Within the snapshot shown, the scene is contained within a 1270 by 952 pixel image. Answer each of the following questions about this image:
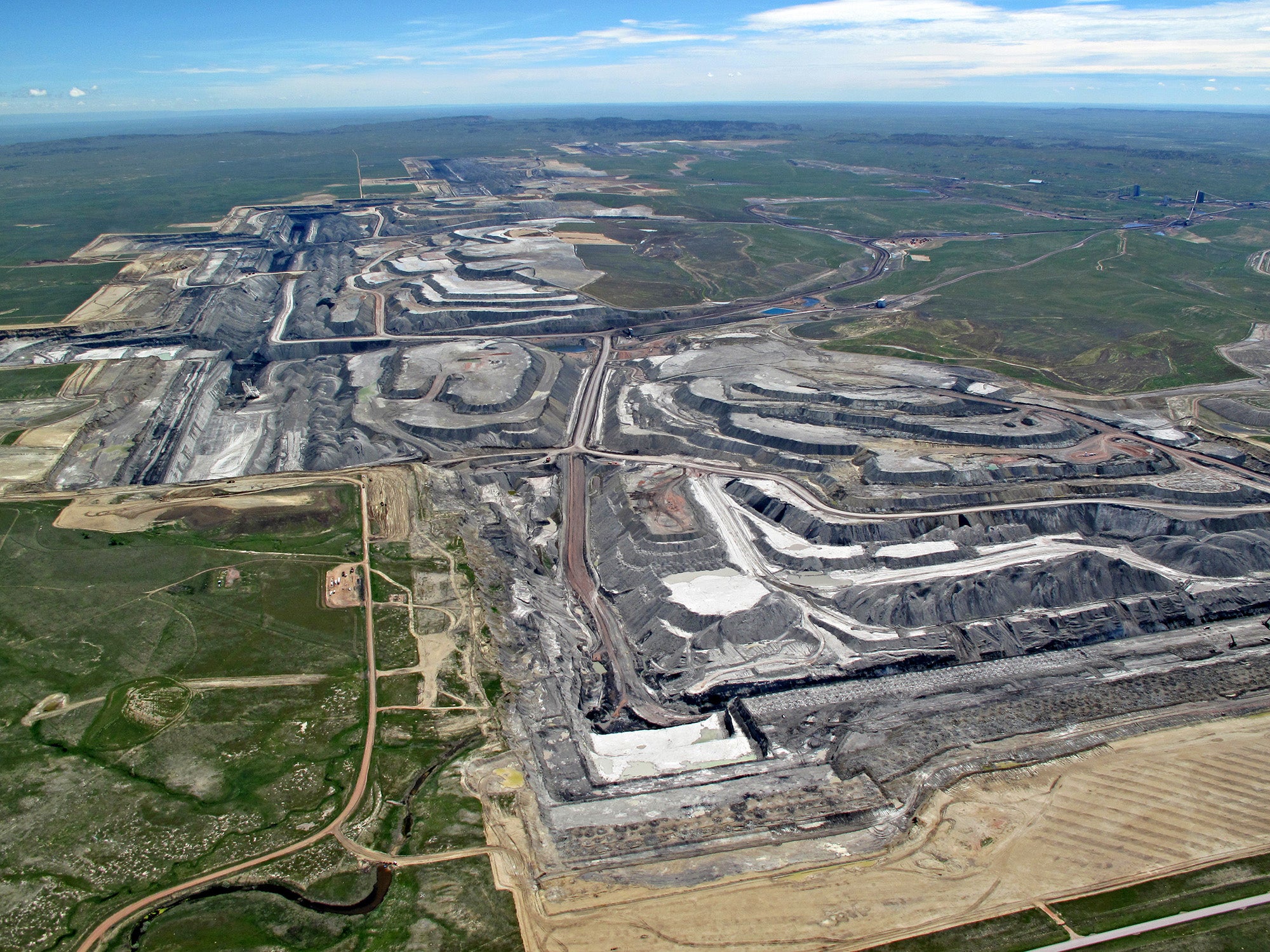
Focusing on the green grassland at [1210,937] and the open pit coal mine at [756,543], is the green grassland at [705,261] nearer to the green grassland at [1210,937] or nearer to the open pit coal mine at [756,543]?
the open pit coal mine at [756,543]

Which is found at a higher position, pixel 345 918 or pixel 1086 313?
pixel 1086 313

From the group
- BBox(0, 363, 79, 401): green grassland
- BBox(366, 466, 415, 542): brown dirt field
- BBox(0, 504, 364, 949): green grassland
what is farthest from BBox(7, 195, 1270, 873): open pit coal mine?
BBox(0, 504, 364, 949): green grassland

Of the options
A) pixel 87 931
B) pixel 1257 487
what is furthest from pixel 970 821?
pixel 1257 487

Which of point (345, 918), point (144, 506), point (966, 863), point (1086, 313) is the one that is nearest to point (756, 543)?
point (966, 863)

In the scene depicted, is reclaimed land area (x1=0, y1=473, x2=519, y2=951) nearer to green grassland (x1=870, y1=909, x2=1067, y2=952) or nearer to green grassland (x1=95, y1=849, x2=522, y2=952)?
green grassland (x1=95, y1=849, x2=522, y2=952)

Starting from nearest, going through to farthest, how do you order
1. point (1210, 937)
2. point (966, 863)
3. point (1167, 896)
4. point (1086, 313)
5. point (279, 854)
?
point (1210, 937)
point (1167, 896)
point (279, 854)
point (966, 863)
point (1086, 313)

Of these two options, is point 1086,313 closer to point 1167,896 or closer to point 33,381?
point 1167,896

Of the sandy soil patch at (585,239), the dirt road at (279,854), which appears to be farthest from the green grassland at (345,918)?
the sandy soil patch at (585,239)
